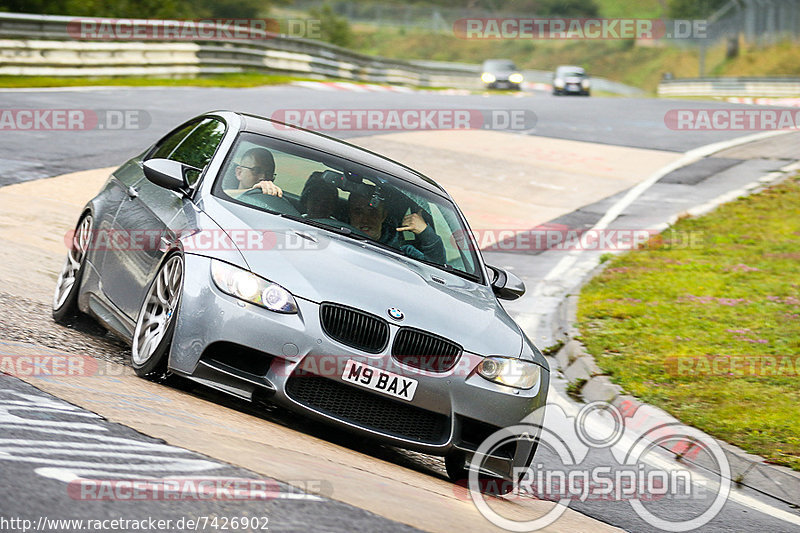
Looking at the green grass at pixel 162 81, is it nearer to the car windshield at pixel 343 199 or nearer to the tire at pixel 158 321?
the car windshield at pixel 343 199

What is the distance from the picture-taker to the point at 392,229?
6.70 metres

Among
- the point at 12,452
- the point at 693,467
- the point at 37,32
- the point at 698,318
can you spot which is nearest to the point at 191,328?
the point at 12,452

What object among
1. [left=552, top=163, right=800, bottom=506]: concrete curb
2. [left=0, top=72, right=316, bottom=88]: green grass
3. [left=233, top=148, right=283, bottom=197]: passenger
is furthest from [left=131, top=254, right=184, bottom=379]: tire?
[left=0, top=72, right=316, bottom=88]: green grass

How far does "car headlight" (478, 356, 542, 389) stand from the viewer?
5.59 meters

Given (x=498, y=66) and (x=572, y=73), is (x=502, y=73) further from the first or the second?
(x=572, y=73)

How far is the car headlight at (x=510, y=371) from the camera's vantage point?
559 cm

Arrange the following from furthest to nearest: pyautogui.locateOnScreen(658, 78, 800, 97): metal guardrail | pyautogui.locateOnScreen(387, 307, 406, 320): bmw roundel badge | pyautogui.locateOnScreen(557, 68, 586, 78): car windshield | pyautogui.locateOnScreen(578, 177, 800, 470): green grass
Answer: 1. pyautogui.locateOnScreen(557, 68, 586, 78): car windshield
2. pyautogui.locateOnScreen(658, 78, 800, 97): metal guardrail
3. pyautogui.locateOnScreen(578, 177, 800, 470): green grass
4. pyautogui.locateOnScreen(387, 307, 406, 320): bmw roundel badge

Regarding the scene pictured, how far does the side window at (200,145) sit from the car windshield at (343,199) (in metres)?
0.23

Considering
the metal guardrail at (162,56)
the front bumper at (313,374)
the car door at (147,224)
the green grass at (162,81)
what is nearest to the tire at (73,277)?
the car door at (147,224)

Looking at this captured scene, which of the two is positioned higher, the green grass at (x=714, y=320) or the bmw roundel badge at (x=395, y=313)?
the bmw roundel badge at (x=395, y=313)

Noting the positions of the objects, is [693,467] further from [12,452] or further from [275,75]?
[275,75]

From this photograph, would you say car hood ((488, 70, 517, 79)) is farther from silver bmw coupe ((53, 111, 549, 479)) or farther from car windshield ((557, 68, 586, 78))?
silver bmw coupe ((53, 111, 549, 479))

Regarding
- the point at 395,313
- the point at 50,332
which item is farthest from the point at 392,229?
the point at 50,332

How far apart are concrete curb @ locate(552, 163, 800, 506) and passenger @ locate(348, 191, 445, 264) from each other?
2190 millimetres
